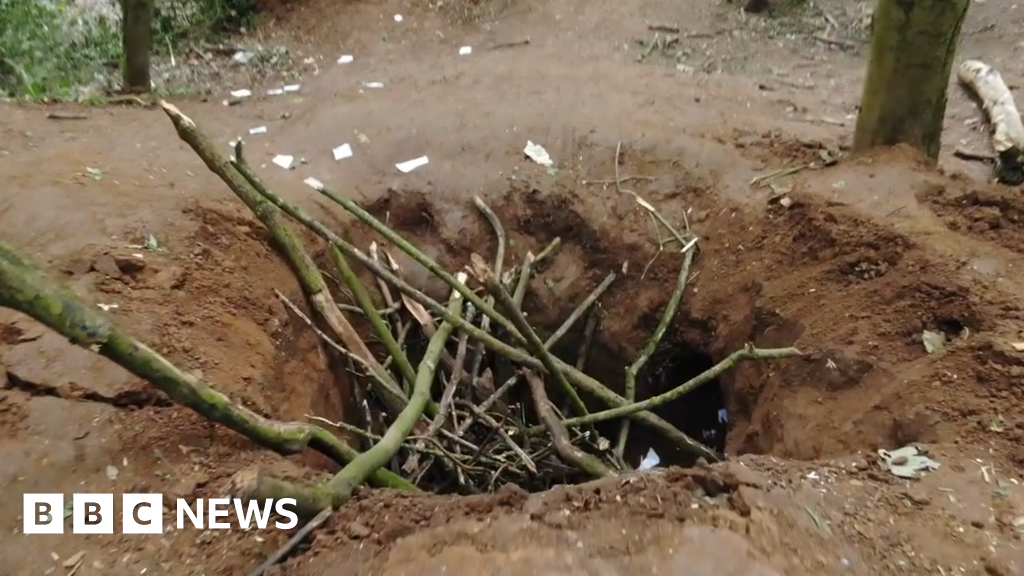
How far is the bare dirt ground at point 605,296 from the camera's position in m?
2.04

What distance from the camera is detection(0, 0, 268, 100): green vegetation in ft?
20.1

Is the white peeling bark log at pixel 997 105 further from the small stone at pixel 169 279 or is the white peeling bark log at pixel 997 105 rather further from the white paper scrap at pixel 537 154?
the small stone at pixel 169 279

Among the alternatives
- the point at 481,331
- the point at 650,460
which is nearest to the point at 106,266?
the point at 481,331

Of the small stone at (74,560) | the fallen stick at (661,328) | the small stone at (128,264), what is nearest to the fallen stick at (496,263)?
the fallen stick at (661,328)

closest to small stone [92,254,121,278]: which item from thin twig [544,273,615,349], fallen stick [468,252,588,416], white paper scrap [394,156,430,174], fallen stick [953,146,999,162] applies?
fallen stick [468,252,588,416]

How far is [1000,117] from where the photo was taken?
13.8 feet

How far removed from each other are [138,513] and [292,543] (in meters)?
0.46

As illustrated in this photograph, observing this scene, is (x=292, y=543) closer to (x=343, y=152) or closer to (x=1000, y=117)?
(x=343, y=152)

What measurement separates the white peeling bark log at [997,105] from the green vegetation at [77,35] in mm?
5634

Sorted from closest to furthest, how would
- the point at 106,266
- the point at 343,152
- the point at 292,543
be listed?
the point at 292,543 → the point at 106,266 → the point at 343,152

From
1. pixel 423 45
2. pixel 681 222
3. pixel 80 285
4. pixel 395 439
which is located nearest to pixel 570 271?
pixel 681 222

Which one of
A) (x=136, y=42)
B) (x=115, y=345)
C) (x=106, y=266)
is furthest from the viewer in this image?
(x=136, y=42)

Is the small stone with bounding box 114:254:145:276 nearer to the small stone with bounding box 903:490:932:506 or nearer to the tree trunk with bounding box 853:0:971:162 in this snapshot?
the small stone with bounding box 903:490:932:506

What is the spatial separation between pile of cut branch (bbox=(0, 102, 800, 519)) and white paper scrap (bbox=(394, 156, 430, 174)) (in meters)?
0.47
